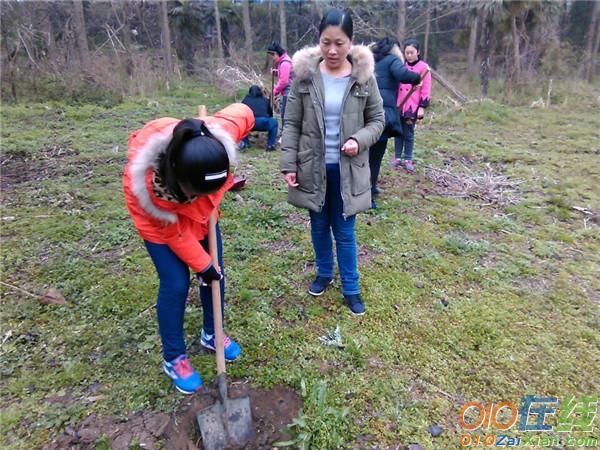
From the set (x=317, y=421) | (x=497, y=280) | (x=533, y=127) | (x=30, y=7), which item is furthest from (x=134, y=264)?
(x=30, y=7)

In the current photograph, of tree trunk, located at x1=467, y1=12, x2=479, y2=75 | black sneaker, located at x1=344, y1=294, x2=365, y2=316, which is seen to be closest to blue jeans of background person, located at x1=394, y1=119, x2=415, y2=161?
black sneaker, located at x1=344, y1=294, x2=365, y2=316

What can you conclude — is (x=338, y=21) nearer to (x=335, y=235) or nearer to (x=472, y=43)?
(x=335, y=235)

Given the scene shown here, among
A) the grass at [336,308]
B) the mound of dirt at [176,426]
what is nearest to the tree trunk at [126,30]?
the grass at [336,308]

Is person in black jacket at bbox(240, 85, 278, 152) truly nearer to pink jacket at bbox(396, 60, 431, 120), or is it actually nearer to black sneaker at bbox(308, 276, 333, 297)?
pink jacket at bbox(396, 60, 431, 120)

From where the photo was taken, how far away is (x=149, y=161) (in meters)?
1.79

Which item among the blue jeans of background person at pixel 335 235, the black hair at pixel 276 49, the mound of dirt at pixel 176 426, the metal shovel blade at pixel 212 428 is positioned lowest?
the mound of dirt at pixel 176 426

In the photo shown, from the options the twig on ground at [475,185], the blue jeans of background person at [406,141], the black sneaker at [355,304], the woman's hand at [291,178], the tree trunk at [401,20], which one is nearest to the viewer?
the woman's hand at [291,178]

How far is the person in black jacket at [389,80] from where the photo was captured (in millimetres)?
4309

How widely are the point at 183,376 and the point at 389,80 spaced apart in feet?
11.6

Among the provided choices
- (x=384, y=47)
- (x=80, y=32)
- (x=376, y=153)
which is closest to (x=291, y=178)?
(x=376, y=153)

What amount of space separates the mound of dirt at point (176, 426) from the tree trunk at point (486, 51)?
483 inches

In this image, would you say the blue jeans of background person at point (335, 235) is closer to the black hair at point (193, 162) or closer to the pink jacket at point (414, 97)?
the black hair at point (193, 162)

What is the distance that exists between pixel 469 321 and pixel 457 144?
5.15 metres

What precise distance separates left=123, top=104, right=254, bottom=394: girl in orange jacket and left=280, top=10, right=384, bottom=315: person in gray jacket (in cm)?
45
